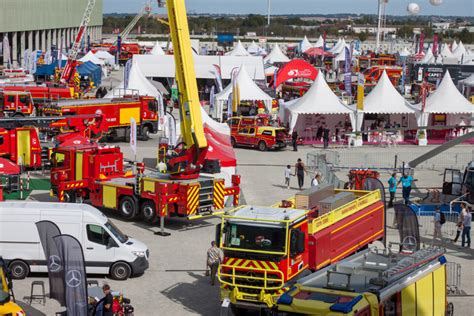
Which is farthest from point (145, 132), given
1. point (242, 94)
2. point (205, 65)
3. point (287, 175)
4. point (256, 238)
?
point (256, 238)

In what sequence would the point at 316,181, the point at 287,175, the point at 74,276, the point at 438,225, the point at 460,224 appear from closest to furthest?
the point at 74,276 → the point at 460,224 → the point at 438,225 → the point at 316,181 → the point at 287,175

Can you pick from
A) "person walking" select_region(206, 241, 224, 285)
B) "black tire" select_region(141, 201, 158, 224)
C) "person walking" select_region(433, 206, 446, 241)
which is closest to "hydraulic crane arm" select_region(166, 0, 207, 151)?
"black tire" select_region(141, 201, 158, 224)

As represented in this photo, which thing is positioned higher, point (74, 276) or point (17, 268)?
point (74, 276)

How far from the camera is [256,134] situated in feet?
133

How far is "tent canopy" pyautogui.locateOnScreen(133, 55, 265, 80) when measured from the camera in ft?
199

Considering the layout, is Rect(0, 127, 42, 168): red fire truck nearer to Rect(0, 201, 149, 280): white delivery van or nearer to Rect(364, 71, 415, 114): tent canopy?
Rect(0, 201, 149, 280): white delivery van

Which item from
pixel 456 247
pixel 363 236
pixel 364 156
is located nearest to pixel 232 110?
pixel 364 156

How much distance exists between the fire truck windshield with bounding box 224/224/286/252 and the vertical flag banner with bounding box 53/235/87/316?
285cm

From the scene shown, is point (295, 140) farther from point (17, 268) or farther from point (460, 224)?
point (17, 268)

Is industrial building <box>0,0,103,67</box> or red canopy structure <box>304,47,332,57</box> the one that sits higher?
industrial building <box>0,0,103,67</box>

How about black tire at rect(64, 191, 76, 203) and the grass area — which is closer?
black tire at rect(64, 191, 76, 203)

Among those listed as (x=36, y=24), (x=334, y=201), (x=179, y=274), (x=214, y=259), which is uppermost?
(x=36, y=24)

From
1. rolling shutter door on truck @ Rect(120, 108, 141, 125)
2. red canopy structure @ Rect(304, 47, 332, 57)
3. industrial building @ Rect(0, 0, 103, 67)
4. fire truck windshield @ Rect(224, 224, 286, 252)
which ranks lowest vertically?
fire truck windshield @ Rect(224, 224, 286, 252)

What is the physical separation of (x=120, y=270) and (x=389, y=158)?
68.6ft
